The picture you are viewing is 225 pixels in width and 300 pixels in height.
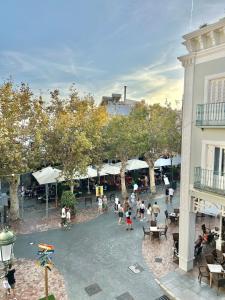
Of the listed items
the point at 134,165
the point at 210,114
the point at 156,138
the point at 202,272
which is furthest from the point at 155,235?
the point at 134,165

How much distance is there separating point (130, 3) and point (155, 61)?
8875 mm

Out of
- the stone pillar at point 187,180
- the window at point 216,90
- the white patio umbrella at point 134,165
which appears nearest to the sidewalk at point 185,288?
the stone pillar at point 187,180

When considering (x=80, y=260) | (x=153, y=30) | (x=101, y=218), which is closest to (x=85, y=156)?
(x=101, y=218)

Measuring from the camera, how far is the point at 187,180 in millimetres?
13148

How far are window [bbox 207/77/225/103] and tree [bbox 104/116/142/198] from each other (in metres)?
13.3

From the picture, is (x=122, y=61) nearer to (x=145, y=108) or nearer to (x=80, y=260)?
(x=145, y=108)

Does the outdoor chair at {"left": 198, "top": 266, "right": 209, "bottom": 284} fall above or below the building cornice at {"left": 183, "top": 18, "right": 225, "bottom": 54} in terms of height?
below

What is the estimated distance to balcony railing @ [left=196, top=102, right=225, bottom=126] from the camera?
37.5 feet

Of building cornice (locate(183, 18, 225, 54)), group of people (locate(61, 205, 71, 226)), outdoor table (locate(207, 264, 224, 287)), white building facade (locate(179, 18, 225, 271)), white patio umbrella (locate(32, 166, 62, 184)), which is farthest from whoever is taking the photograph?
A: white patio umbrella (locate(32, 166, 62, 184))

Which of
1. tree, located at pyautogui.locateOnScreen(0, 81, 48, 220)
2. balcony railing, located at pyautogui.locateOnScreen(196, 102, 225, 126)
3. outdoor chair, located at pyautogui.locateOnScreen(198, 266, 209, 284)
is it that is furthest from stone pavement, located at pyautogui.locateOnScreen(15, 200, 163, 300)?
balcony railing, located at pyautogui.locateOnScreen(196, 102, 225, 126)

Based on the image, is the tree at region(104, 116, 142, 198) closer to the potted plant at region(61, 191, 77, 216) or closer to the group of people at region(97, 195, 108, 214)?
the group of people at region(97, 195, 108, 214)

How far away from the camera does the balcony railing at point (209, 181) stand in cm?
1155

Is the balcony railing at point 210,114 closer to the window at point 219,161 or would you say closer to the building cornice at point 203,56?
the window at point 219,161

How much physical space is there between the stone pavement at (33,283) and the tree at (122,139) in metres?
13.8
